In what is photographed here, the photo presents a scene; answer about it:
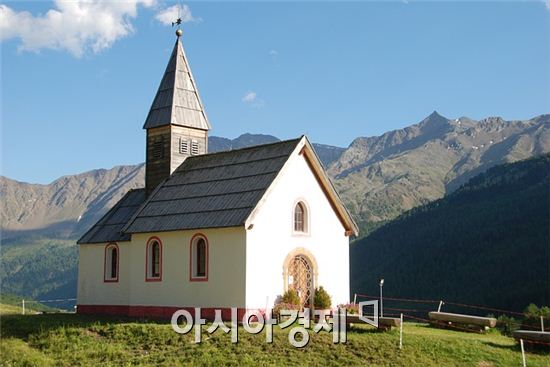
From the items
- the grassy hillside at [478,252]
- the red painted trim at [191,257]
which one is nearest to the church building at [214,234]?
→ the red painted trim at [191,257]

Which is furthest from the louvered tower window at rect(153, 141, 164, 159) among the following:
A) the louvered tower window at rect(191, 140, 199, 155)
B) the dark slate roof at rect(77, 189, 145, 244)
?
the dark slate roof at rect(77, 189, 145, 244)

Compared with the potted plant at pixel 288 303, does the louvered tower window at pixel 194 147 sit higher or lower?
higher

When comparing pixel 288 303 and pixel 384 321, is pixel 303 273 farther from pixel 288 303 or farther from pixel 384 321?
pixel 384 321

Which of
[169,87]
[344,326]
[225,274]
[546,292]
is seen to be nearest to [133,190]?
[169,87]

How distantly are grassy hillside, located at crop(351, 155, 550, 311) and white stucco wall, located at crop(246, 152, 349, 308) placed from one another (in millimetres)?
98457

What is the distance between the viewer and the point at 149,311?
35.1 meters

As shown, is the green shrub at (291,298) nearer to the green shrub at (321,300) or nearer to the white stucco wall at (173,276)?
the green shrub at (321,300)

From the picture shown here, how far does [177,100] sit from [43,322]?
596 inches

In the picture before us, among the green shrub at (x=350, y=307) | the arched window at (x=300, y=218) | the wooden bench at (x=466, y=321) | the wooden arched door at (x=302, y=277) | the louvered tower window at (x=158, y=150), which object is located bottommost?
the wooden bench at (x=466, y=321)

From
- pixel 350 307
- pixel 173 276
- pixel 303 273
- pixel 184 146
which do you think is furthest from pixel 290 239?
pixel 184 146

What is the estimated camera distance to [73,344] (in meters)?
28.4

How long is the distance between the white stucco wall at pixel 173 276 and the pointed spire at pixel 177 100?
7.80 meters

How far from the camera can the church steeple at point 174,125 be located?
40.3 metres

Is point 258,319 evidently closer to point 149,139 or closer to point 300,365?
point 300,365
